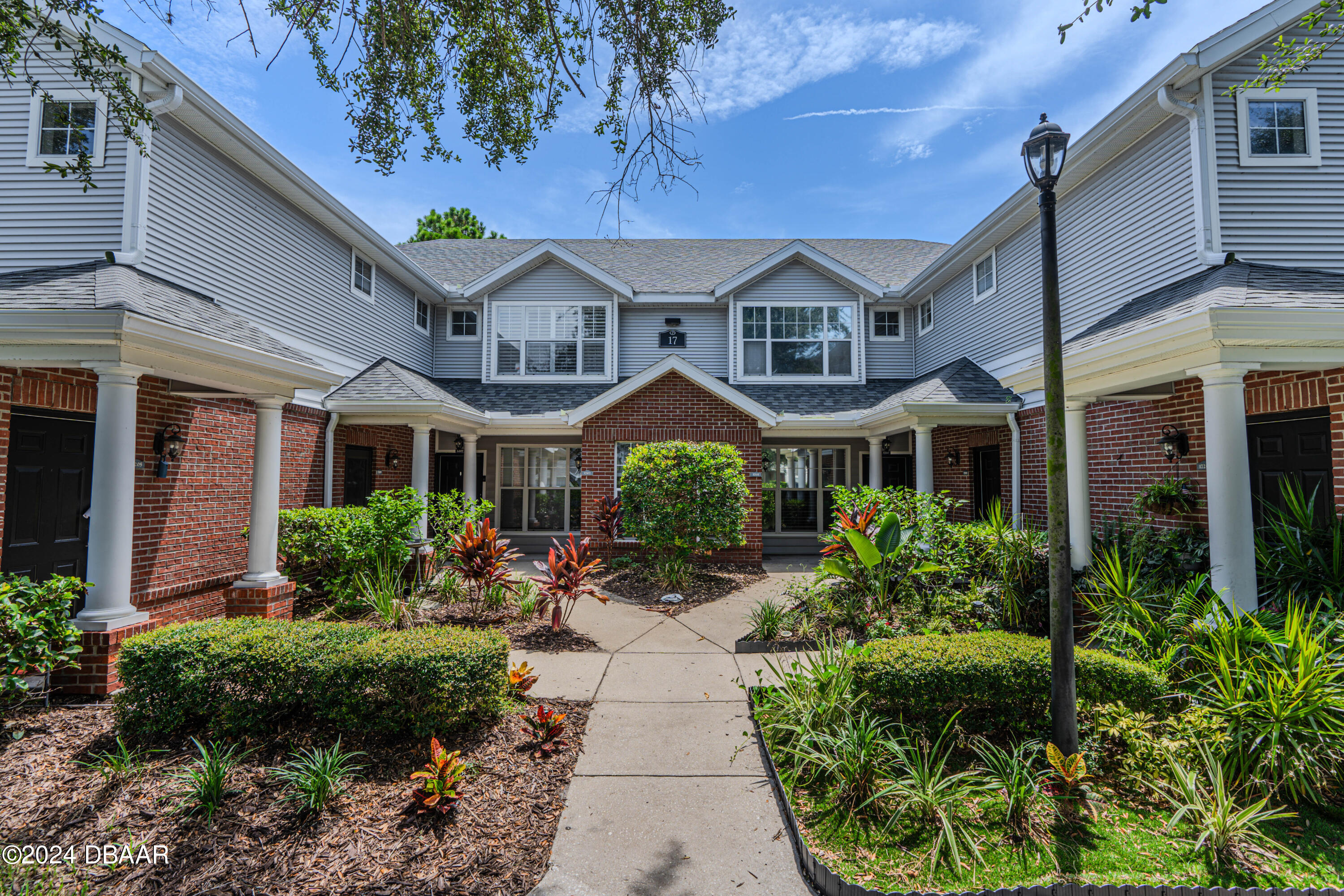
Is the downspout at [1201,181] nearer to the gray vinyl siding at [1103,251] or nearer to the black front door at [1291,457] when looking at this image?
the gray vinyl siding at [1103,251]

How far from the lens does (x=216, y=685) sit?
404 centimetres

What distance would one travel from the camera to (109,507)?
4961mm

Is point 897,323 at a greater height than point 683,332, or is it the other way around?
point 897,323

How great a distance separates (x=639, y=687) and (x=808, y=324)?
11.0 meters

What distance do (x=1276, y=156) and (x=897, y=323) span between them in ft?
27.4

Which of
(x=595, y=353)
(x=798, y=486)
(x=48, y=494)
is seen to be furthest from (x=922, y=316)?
(x=48, y=494)

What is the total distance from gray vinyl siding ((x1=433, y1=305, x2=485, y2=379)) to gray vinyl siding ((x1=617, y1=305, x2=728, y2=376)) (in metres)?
3.68

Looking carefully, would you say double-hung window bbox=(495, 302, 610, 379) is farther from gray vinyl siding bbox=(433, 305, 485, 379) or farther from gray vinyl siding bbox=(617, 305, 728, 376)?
gray vinyl siding bbox=(433, 305, 485, 379)

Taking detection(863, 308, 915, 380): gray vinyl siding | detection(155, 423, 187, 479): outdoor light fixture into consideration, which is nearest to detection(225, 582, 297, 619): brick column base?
detection(155, 423, 187, 479): outdoor light fixture

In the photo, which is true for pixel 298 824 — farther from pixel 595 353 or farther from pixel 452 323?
pixel 452 323

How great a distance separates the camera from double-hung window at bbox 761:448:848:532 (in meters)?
14.7

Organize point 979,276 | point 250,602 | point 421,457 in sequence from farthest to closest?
point 979,276, point 421,457, point 250,602

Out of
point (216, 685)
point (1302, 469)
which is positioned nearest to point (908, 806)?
point (216, 685)

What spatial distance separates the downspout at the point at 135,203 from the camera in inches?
269
